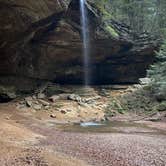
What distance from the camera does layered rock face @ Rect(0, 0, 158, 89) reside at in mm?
18484

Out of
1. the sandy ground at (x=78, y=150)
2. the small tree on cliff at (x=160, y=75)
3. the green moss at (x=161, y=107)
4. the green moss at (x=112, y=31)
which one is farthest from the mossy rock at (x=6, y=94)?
the sandy ground at (x=78, y=150)

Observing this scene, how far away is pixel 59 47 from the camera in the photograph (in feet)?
83.0

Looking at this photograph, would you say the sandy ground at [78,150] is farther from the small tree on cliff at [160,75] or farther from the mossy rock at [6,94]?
the mossy rock at [6,94]

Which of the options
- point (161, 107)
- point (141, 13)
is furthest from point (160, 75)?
point (141, 13)

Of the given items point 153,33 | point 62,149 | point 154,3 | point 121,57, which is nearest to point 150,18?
point 154,3

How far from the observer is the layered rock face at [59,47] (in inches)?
728

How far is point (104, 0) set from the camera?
→ 28.4 metres

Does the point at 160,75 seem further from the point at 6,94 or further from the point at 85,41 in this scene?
the point at 6,94

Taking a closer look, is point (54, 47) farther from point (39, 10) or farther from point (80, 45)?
point (39, 10)

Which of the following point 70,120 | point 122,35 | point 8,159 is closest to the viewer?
point 8,159

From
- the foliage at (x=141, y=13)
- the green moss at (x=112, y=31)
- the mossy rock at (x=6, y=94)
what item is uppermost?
the foliage at (x=141, y=13)

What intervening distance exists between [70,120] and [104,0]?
13.6 meters

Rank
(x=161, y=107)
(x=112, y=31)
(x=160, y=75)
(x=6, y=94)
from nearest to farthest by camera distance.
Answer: (x=161, y=107) → (x=160, y=75) → (x=6, y=94) → (x=112, y=31)

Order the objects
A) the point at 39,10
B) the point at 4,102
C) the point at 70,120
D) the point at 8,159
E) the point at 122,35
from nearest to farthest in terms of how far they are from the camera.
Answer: the point at 8,159 < the point at 39,10 < the point at 70,120 < the point at 4,102 < the point at 122,35
